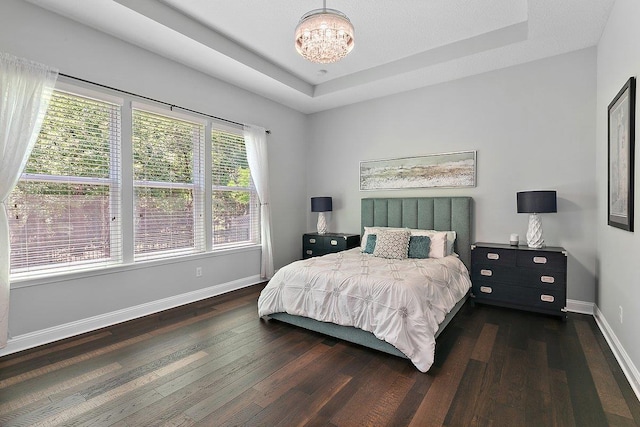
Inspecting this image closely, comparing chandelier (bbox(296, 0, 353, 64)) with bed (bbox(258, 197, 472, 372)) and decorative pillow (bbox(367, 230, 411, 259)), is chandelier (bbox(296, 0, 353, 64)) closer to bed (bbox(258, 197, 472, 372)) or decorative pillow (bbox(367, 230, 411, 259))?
bed (bbox(258, 197, 472, 372))

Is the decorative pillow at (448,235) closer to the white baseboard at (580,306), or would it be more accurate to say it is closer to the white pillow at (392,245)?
the white pillow at (392,245)

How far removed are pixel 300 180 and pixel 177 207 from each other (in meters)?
2.41

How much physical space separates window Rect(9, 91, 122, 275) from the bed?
1862mm

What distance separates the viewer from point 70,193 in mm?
3008

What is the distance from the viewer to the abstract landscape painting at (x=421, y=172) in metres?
4.27

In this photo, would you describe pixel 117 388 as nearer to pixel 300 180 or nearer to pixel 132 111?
pixel 132 111

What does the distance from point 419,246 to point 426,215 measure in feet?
2.47

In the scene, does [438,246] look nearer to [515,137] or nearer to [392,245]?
[392,245]

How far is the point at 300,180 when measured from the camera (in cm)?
579

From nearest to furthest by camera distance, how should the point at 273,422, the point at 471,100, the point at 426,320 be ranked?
the point at 273,422 → the point at 426,320 → the point at 471,100

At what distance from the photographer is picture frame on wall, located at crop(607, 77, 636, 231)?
88.5 inches

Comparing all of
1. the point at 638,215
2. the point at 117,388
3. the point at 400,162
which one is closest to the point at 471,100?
the point at 400,162

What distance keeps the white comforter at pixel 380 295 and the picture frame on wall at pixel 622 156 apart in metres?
1.48

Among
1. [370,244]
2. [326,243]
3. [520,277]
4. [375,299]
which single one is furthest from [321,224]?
[520,277]
